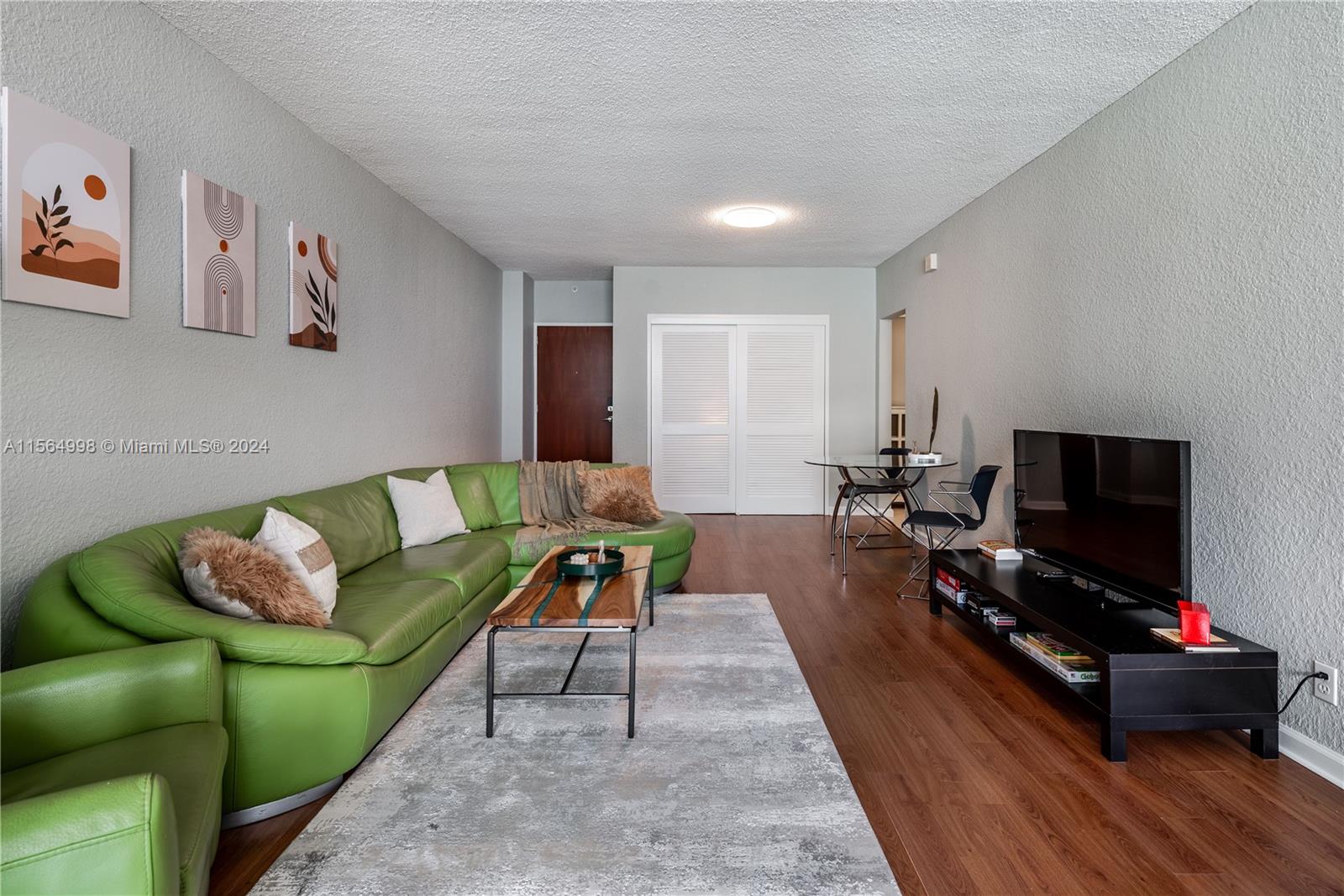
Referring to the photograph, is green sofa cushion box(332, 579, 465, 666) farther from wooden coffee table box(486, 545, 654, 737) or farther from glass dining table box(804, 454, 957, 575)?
glass dining table box(804, 454, 957, 575)

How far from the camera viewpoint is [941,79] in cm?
282

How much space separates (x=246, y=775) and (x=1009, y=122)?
391 centimetres

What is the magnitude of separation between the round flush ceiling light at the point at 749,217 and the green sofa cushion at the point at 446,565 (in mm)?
2712

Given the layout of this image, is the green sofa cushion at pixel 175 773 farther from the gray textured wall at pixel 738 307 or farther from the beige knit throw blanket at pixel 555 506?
the gray textured wall at pixel 738 307

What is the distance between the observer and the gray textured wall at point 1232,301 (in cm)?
210

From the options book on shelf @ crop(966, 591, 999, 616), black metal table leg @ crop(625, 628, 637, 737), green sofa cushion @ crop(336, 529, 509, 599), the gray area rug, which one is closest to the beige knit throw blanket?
green sofa cushion @ crop(336, 529, 509, 599)

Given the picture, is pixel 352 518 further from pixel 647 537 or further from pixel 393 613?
pixel 647 537

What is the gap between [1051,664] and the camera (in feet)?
8.36

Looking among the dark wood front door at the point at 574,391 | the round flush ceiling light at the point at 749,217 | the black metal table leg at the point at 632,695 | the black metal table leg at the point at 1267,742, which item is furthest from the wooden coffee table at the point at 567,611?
the dark wood front door at the point at 574,391

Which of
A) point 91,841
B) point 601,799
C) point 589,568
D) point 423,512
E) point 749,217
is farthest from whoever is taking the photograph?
point 749,217

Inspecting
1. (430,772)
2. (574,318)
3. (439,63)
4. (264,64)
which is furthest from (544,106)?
(574,318)

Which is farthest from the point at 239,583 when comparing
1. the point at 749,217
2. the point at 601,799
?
the point at 749,217

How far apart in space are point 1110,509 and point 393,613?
8.97 ft

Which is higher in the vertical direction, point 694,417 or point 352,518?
point 694,417
